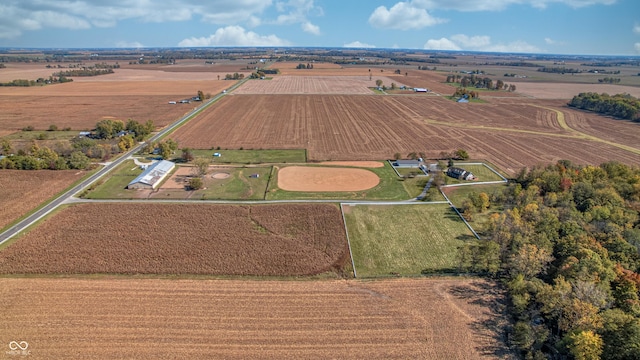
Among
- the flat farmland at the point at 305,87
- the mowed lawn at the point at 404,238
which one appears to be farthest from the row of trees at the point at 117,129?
the flat farmland at the point at 305,87

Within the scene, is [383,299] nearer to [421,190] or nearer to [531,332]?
[531,332]

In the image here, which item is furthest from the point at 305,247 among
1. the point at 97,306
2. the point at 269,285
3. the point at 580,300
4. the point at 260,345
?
the point at 580,300

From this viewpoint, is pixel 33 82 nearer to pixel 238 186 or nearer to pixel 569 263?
pixel 238 186

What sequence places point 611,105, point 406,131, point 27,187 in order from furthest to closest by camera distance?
1. point 611,105
2. point 406,131
3. point 27,187

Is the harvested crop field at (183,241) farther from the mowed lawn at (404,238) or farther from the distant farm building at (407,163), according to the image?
the distant farm building at (407,163)

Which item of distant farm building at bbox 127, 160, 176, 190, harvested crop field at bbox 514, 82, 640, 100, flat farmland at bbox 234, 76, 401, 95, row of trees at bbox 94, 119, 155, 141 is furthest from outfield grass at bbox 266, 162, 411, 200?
harvested crop field at bbox 514, 82, 640, 100

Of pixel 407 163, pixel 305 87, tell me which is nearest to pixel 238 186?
pixel 407 163
